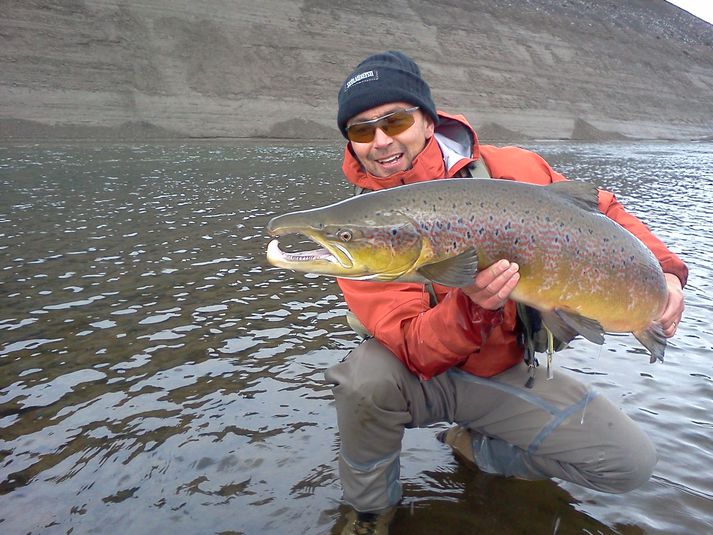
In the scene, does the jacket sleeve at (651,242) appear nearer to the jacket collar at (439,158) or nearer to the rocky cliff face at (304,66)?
the jacket collar at (439,158)

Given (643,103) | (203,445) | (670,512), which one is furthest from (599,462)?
(643,103)

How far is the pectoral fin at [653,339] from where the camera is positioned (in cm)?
291

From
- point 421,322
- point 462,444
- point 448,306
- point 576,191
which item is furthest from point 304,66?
point 448,306

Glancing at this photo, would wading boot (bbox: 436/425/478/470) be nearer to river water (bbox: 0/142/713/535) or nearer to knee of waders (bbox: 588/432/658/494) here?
river water (bbox: 0/142/713/535)

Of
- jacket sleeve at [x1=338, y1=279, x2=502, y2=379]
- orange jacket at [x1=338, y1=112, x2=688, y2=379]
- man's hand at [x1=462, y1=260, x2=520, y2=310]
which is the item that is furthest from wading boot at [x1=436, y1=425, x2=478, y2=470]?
man's hand at [x1=462, y1=260, x2=520, y2=310]

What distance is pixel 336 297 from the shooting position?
705cm

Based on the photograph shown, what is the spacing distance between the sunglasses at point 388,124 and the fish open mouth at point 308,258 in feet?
3.61

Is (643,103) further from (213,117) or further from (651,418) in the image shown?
(651,418)

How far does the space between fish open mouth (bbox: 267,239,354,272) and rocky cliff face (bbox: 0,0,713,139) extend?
28738 millimetres

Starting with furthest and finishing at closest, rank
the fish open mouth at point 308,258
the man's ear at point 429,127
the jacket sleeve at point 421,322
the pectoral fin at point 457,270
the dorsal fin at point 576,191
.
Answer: the man's ear at point 429,127, the dorsal fin at point 576,191, the jacket sleeve at point 421,322, the pectoral fin at point 457,270, the fish open mouth at point 308,258

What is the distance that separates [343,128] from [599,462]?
2340 mm

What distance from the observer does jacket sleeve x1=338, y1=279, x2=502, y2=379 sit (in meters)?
2.56

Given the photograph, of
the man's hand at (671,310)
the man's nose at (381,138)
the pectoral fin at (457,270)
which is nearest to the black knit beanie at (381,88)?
the man's nose at (381,138)

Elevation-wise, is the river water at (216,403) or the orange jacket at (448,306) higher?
the orange jacket at (448,306)
